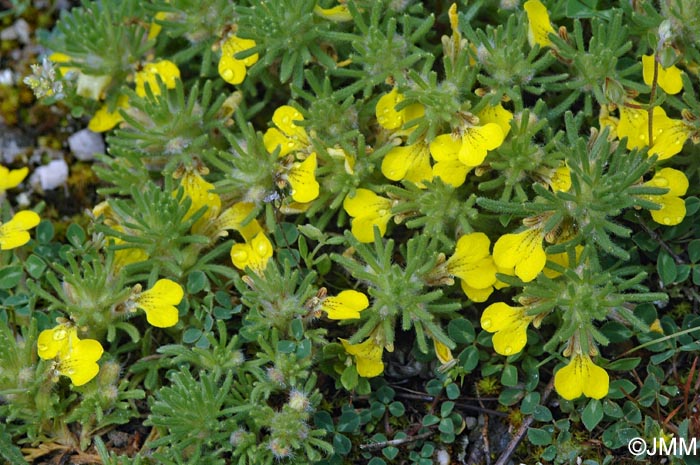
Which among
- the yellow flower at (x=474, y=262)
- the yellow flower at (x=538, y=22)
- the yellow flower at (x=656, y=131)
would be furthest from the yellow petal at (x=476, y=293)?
the yellow flower at (x=538, y=22)

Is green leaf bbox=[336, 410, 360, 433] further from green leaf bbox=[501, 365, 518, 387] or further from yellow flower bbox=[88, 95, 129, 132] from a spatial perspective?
yellow flower bbox=[88, 95, 129, 132]

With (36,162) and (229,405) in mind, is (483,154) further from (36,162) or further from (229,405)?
(36,162)

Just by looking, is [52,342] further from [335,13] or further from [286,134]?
[335,13]

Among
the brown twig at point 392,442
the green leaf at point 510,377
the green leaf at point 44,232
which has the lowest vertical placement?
the brown twig at point 392,442

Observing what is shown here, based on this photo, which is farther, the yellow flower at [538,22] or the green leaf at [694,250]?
the yellow flower at [538,22]

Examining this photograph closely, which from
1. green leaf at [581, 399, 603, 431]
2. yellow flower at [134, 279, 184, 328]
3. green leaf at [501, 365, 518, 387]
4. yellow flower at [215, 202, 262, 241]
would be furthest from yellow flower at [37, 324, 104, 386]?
green leaf at [581, 399, 603, 431]

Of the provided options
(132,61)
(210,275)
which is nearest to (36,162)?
(132,61)

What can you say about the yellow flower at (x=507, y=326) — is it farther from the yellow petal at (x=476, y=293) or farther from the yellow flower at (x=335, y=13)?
the yellow flower at (x=335, y=13)
